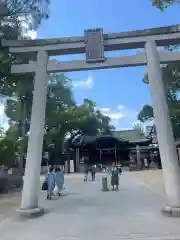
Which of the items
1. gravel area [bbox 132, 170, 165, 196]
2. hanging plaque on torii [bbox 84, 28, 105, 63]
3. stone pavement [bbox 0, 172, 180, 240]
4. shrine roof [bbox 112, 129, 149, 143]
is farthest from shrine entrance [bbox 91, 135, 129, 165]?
hanging plaque on torii [bbox 84, 28, 105, 63]

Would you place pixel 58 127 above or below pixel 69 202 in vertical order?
above

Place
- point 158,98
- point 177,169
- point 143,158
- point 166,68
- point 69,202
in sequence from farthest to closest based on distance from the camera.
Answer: point 143,158 < point 166,68 < point 69,202 < point 158,98 < point 177,169

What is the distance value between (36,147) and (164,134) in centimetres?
442

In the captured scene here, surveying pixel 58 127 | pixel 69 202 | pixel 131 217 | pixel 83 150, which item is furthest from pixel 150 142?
pixel 131 217

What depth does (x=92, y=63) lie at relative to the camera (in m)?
11.9

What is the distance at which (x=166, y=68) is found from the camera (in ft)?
64.4

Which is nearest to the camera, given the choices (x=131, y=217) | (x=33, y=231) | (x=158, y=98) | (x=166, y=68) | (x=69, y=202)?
(x=33, y=231)

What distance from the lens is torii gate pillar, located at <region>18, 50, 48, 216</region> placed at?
10.7 m

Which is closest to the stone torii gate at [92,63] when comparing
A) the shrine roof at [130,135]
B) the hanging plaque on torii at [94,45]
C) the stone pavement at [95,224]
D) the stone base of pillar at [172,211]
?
the hanging plaque on torii at [94,45]

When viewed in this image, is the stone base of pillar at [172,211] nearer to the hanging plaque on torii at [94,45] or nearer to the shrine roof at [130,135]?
the hanging plaque on torii at [94,45]

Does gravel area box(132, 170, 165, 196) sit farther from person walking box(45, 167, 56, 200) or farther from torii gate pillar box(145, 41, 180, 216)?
torii gate pillar box(145, 41, 180, 216)

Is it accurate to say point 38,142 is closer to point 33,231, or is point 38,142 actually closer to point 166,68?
point 33,231

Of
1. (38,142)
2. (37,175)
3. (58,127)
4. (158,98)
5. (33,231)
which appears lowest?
(33,231)

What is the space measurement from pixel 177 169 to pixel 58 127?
130 feet
